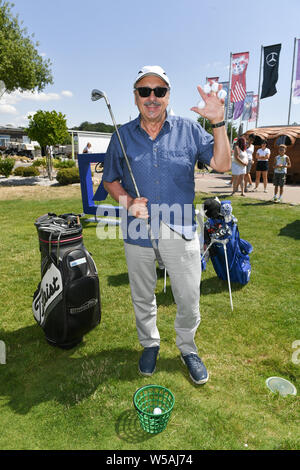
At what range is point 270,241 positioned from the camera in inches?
260

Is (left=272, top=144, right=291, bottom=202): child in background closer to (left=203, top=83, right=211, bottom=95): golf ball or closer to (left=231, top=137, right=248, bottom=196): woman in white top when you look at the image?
(left=231, top=137, right=248, bottom=196): woman in white top

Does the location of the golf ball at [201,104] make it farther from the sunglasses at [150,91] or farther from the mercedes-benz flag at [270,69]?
the mercedes-benz flag at [270,69]

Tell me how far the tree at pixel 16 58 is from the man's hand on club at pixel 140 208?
749 inches

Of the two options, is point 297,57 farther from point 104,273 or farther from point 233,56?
point 104,273

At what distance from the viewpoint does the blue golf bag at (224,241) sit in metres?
3.96

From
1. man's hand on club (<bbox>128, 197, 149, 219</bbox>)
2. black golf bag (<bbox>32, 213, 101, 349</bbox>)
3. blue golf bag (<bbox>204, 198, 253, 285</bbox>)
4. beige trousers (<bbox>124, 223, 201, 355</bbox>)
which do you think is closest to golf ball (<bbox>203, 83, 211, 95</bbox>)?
man's hand on club (<bbox>128, 197, 149, 219</bbox>)

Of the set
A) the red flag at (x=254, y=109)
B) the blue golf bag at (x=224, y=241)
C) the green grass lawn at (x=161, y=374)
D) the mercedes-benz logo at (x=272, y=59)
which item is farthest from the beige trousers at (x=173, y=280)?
the red flag at (x=254, y=109)

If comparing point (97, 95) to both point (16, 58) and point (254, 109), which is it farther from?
point (254, 109)

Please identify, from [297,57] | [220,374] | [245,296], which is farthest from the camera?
[297,57]

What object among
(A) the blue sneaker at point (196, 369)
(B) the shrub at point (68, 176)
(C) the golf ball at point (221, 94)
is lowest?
(A) the blue sneaker at point (196, 369)

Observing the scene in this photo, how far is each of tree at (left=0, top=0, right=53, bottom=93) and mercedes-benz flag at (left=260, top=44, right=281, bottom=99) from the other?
16078 millimetres

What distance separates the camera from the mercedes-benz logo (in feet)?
71.9

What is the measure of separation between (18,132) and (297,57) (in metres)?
74.1
